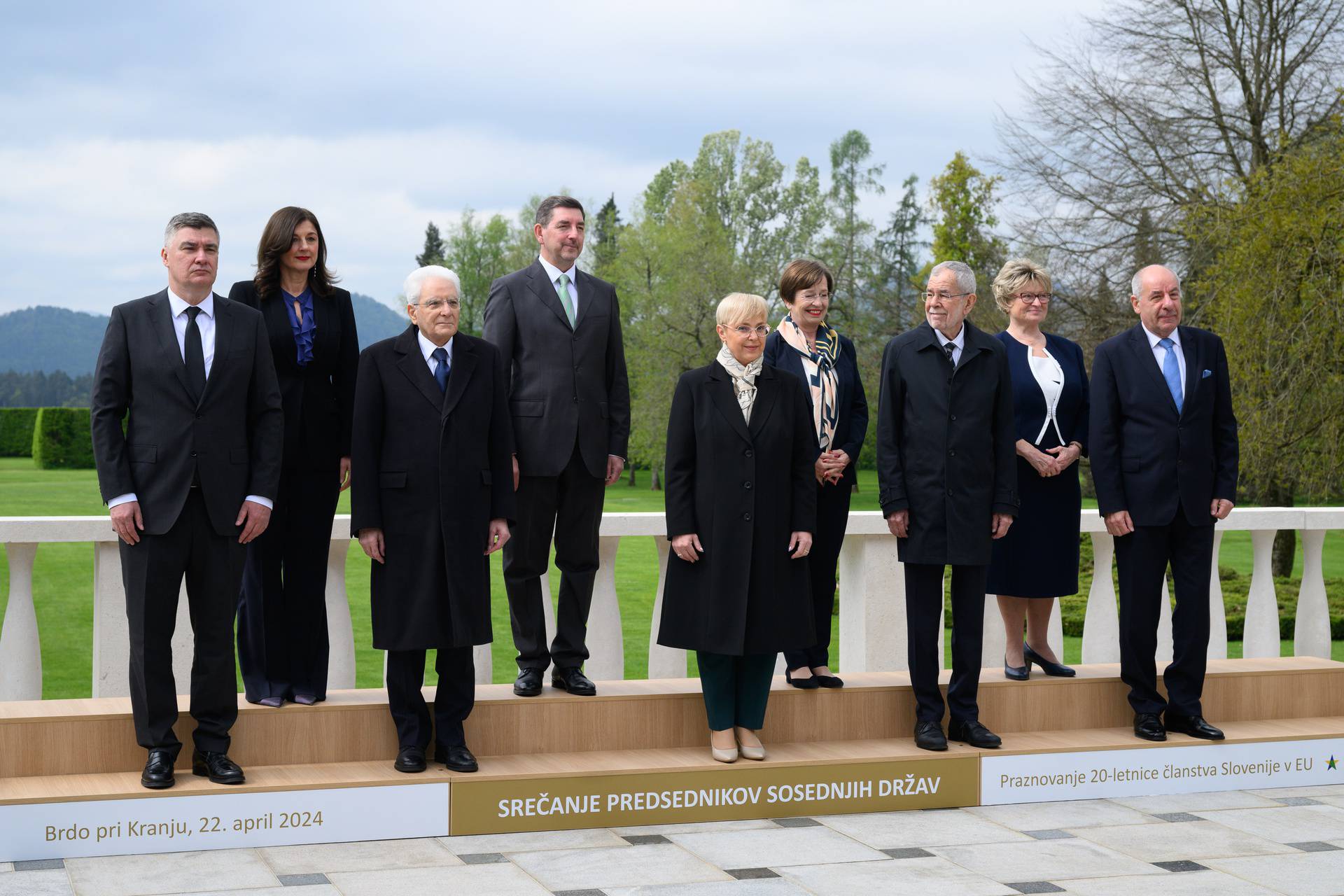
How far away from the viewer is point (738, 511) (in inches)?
189

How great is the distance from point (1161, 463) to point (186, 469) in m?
3.55

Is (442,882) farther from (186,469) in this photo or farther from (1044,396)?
(1044,396)

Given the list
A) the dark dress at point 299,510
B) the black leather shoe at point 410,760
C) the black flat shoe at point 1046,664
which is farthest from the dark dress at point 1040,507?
the dark dress at point 299,510

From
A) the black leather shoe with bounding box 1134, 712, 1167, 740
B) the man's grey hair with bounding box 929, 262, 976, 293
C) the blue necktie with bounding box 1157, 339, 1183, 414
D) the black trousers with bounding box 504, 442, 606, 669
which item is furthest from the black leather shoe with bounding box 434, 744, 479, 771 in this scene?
the blue necktie with bounding box 1157, 339, 1183, 414

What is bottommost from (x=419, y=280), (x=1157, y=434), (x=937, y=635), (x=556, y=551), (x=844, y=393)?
(x=937, y=635)

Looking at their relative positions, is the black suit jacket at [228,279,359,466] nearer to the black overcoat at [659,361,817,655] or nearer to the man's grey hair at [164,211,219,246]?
the man's grey hair at [164,211,219,246]

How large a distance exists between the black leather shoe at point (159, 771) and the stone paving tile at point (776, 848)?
64.5 inches

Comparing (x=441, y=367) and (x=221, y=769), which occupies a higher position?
(x=441, y=367)

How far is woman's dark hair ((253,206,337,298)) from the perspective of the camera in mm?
4629

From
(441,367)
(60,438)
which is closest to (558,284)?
(441,367)

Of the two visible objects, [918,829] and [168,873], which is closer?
[168,873]

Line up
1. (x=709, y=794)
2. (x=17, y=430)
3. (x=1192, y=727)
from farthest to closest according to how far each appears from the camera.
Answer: (x=17, y=430), (x=1192, y=727), (x=709, y=794)

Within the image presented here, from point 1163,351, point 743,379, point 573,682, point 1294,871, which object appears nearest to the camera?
point 1294,871

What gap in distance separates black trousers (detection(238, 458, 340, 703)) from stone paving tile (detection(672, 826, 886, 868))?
4.84 ft
